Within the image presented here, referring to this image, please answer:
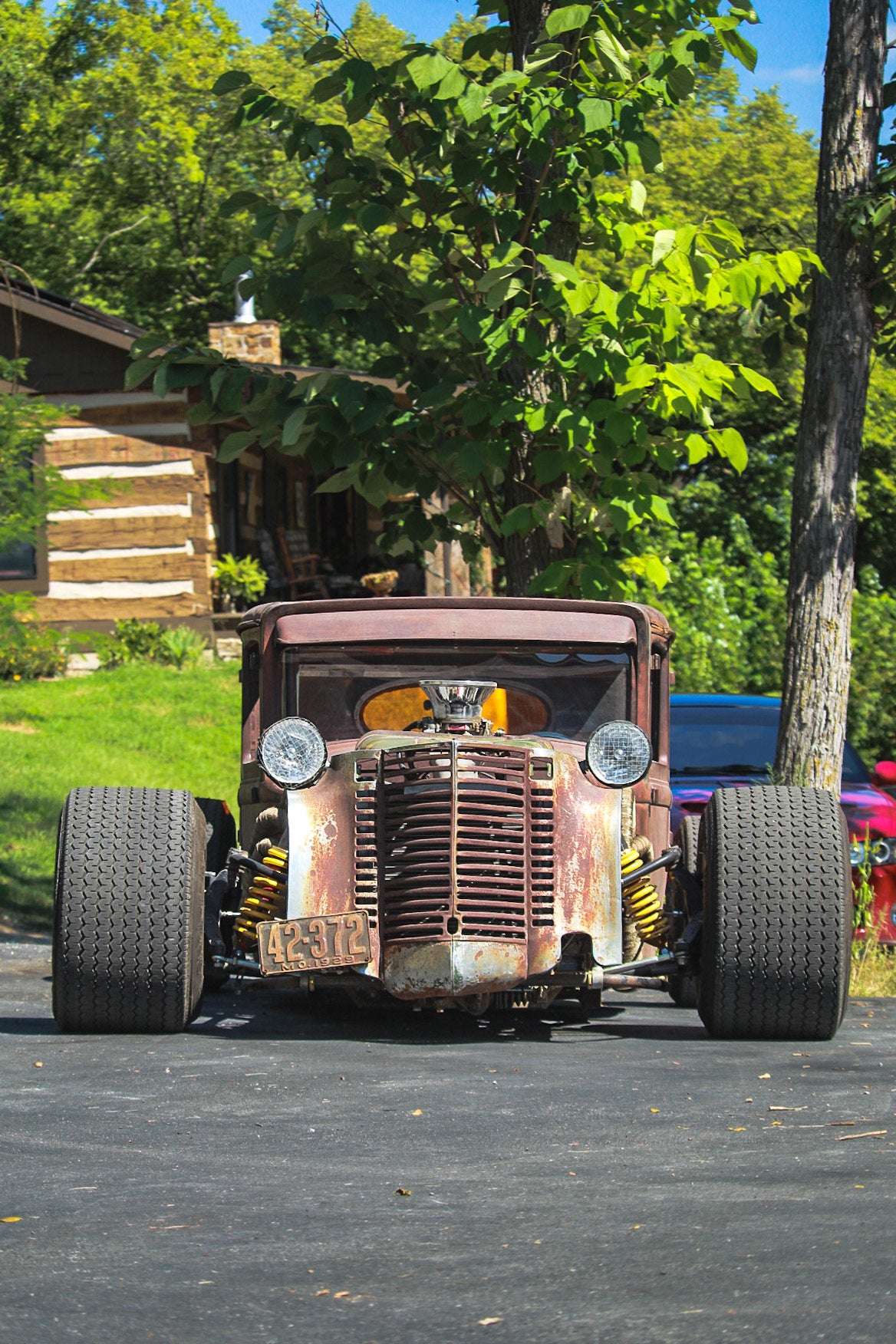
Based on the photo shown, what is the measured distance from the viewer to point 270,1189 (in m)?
3.73

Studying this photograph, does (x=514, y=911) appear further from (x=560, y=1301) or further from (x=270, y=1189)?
(x=560, y=1301)

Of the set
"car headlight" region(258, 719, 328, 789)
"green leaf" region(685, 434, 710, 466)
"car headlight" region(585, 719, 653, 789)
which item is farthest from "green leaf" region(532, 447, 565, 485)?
"car headlight" region(258, 719, 328, 789)

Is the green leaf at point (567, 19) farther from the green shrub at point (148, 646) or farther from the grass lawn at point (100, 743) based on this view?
the green shrub at point (148, 646)

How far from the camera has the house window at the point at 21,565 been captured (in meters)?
21.9

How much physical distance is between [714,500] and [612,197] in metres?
16.5

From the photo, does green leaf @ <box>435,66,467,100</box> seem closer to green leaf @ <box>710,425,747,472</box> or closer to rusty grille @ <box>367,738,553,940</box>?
green leaf @ <box>710,425,747,472</box>

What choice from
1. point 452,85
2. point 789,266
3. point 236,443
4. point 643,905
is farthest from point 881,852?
point 452,85

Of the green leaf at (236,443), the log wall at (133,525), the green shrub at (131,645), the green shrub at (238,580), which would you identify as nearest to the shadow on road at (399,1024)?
the green leaf at (236,443)

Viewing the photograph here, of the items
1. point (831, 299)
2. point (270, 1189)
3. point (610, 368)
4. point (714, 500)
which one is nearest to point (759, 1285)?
point (270, 1189)

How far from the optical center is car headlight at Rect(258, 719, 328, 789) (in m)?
6.16

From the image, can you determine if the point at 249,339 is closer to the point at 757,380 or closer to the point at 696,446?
the point at 696,446

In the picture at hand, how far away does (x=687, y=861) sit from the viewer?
7.06 m

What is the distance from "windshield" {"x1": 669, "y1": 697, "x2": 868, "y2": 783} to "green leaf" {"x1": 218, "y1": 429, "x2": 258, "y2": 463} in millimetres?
3161

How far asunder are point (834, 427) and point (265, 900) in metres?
4.65
